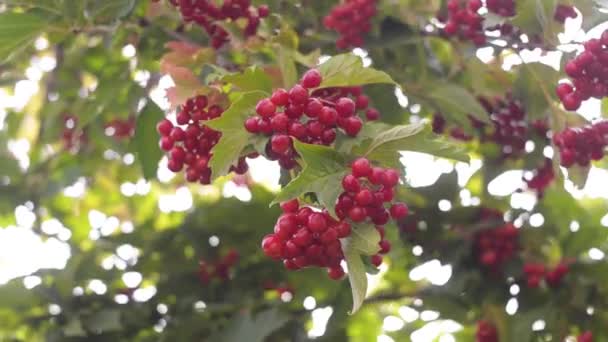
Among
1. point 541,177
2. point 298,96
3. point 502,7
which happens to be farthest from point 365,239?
point 541,177

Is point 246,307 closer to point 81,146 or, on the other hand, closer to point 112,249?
point 112,249

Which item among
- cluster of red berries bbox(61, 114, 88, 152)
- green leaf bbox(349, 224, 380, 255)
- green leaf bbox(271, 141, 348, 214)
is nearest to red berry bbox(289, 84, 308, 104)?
green leaf bbox(271, 141, 348, 214)

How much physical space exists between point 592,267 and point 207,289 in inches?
45.6

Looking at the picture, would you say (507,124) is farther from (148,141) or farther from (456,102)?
(148,141)

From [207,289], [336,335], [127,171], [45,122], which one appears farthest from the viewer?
[127,171]

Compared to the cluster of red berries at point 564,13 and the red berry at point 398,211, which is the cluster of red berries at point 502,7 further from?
the red berry at point 398,211

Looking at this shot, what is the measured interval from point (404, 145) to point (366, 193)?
135 millimetres

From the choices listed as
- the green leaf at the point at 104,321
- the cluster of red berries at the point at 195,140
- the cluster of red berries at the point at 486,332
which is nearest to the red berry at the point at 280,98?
the cluster of red berries at the point at 195,140

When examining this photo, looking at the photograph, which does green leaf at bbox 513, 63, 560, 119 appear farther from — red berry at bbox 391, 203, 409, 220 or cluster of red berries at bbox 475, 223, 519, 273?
red berry at bbox 391, 203, 409, 220

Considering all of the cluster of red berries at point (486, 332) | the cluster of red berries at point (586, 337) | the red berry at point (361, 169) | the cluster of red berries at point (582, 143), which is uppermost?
the red berry at point (361, 169)

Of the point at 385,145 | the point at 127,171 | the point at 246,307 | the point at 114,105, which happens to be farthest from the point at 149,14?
the point at 127,171

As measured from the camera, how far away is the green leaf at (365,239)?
1.34 m

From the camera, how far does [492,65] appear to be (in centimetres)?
257

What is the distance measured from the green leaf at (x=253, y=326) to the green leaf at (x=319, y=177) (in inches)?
38.4
